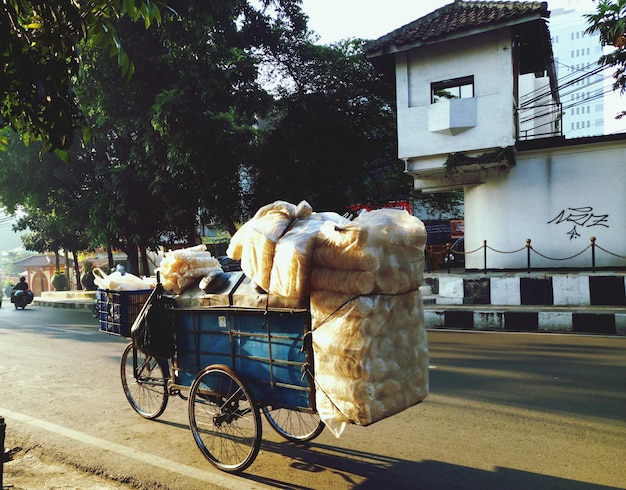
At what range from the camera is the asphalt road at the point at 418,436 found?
3.43 metres

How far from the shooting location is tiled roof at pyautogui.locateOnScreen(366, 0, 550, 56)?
42.4 ft

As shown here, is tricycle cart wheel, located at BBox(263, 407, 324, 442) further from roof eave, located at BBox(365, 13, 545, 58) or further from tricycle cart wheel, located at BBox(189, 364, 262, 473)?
roof eave, located at BBox(365, 13, 545, 58)

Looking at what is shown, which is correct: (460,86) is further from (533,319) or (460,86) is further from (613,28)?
(533,319)

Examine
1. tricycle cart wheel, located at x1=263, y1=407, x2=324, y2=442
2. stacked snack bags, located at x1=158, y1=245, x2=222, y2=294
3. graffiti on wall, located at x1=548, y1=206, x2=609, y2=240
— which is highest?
graffiti on wall, located at x1=548, y1=206, x2=609, y2=240

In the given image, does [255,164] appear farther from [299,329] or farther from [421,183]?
[299,329]

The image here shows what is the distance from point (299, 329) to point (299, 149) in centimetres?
1346

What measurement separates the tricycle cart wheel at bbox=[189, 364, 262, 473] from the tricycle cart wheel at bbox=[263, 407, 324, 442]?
Answer: 29 centimetres

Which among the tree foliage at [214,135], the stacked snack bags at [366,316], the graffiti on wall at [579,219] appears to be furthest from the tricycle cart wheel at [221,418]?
the graffiti on wall at [579,219]

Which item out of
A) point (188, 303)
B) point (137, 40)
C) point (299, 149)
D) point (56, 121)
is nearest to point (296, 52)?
point (299, 149)

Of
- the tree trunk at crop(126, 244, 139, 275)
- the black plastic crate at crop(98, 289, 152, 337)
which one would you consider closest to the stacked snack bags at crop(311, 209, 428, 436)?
the black plastic crate at crop(98, 289, 152, 337)

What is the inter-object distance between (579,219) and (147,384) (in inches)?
461

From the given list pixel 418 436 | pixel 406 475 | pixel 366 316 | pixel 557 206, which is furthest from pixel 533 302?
pixel 366 316

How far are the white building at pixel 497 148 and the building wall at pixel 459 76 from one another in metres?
0.03

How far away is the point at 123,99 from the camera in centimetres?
1416
